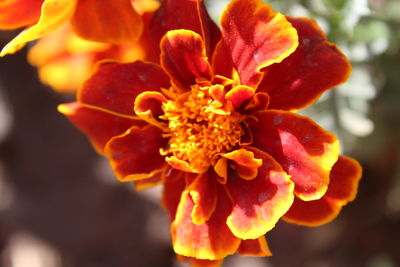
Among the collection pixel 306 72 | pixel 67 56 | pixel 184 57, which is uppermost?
pixel 184 57

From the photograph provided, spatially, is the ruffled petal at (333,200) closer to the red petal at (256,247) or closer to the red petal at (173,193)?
the red petal at (256,247)

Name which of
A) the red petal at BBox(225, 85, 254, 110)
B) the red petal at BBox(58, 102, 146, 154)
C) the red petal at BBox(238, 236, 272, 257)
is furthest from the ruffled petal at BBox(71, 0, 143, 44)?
the red petal at BBox(238, 236, 272, 257)

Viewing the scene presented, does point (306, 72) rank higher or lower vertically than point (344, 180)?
higher

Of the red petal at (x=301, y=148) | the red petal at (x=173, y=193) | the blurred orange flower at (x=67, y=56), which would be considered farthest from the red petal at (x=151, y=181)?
the blurred orange flower at (x=67, y=56)

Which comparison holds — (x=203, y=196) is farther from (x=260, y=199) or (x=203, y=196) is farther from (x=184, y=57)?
(x=184, y=57)

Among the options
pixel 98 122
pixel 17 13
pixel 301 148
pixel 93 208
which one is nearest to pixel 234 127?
pixel 301 148

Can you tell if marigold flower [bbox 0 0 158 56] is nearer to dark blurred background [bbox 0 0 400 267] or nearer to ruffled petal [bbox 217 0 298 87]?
ruffled petal [bbox 217 0 298 87]

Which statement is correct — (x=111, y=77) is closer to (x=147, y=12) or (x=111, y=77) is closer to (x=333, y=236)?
(x=147, y=12)
